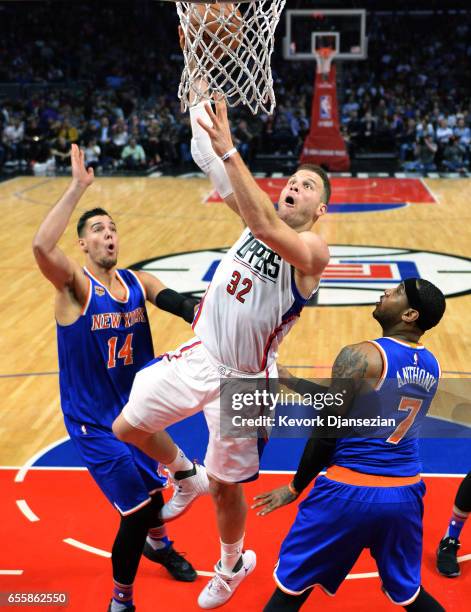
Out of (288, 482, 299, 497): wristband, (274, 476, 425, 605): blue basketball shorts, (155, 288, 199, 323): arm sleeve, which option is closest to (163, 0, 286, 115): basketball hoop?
(155, 288, 199, 323): arm sleeve

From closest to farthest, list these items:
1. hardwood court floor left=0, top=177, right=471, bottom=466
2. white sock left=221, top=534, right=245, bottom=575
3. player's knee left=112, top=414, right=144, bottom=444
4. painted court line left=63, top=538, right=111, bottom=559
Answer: player's knee left=112, top=414, right=144, bottom=444
white sock left=221, top=534, right=245, bottom=575
painted court line left=63, top=538, right=111, bottom=559
hardwood court floor left=0, top=177, right=471, bottom=466

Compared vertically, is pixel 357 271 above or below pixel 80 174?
below

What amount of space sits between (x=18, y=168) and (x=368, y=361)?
20.6m

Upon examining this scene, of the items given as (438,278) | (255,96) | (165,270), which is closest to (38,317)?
(165,270)

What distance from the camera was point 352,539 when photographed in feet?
10.8

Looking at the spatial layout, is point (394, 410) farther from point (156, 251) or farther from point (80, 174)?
point (156, 251)

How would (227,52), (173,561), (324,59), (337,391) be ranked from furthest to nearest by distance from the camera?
(324,59) < (173,561) < (227,52) < (337,391)

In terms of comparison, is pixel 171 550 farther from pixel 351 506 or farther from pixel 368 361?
pixel 368 361

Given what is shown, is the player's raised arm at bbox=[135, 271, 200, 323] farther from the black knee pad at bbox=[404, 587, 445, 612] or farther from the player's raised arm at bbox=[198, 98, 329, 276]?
the black knee pad at bbox=[404, 587, 445, 612]

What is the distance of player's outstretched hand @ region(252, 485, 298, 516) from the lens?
3.55 metres

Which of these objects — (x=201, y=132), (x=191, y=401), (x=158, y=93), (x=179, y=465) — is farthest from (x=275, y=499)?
(x=158, y=93)

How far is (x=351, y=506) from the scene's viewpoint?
10.8 feet

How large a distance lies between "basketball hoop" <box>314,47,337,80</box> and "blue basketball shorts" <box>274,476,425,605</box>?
1843cm

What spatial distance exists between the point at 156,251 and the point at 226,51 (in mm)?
8373
